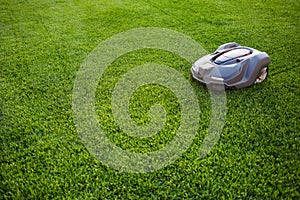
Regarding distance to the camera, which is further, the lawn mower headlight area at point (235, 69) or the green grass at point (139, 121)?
the lawn mower headlight area at point (235, 69)

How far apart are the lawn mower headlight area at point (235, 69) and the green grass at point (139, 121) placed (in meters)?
0.07

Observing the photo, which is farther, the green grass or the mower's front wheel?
the mower's front wheel

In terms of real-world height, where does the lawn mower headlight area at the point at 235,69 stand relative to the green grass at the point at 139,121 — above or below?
above

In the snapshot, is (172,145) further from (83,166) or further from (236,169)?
(83,166)

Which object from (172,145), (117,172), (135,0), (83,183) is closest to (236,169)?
(172,145)

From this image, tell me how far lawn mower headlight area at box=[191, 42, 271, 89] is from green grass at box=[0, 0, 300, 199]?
0.24 ft

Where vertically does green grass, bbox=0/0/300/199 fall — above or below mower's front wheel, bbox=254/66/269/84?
below

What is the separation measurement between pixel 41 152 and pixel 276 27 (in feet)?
7.83

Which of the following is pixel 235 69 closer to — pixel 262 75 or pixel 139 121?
pixel 262 75

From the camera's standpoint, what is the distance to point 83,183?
1.14m

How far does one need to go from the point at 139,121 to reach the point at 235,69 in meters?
0.67

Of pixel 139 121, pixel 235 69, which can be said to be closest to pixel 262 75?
pixel 235 69

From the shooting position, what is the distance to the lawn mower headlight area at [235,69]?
1565 millimetres

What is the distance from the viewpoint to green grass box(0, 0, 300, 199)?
1.11 meters
